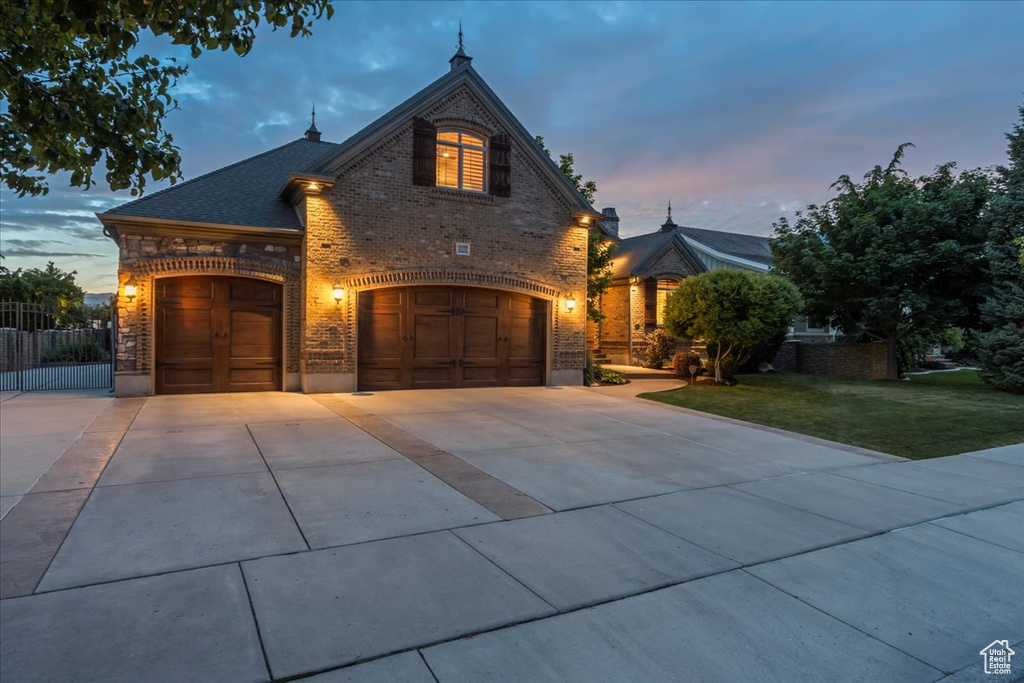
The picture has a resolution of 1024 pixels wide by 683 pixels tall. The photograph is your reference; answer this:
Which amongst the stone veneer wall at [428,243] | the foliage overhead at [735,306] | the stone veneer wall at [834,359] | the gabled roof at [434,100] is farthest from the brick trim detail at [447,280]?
the stone veneer wall at [834,359]

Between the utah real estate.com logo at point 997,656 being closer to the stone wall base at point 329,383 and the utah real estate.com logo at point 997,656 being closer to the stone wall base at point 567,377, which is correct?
the stone wall base at point 329,383

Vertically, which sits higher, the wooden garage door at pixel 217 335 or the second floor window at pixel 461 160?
the second floor window at pixel 461 160

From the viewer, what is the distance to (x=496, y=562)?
405 cm

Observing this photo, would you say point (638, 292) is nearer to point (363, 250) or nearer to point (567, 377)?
point (567, 377)

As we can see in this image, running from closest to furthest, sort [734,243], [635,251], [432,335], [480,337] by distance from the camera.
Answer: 1. [432,335]
2. [480,337]
3. [635,251]
4. [734,243]

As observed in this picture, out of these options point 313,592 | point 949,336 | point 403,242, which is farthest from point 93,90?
point 949,336

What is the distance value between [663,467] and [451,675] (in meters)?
4.66

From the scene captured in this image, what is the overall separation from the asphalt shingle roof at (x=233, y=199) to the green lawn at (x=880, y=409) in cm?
984

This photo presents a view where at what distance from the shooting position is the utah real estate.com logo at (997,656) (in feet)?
9.77

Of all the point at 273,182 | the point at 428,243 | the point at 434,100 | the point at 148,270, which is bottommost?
the point at 148,270

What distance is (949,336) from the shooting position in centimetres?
2242

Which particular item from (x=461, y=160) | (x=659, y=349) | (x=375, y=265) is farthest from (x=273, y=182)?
(x=659, y=349)

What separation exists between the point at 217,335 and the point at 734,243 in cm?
2481

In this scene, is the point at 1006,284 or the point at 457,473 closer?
the point at 457,473
